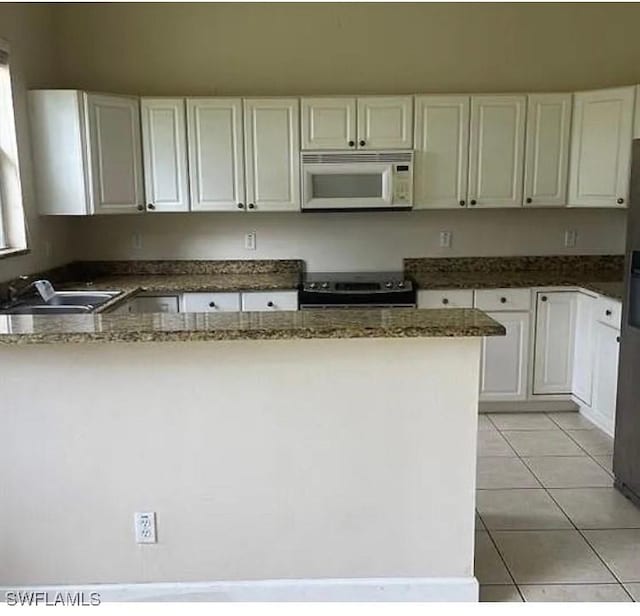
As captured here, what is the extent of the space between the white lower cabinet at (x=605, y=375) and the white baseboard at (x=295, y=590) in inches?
76.1

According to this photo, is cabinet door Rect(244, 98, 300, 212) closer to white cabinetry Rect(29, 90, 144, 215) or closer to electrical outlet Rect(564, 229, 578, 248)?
white cabinetry Rect(29, 90, 144, 215)

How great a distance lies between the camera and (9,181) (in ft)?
12.4

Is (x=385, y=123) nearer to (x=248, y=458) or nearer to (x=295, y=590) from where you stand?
(x=248, y=458)

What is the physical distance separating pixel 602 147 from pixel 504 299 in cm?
114

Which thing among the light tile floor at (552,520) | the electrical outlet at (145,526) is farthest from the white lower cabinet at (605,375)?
the electrical outlet at (145,526)

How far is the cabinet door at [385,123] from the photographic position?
4.23 metres

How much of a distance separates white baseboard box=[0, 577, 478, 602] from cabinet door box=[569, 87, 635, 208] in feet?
9.39

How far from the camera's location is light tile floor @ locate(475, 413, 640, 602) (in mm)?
2463

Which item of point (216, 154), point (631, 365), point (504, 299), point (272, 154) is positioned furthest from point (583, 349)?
point (216, 154)

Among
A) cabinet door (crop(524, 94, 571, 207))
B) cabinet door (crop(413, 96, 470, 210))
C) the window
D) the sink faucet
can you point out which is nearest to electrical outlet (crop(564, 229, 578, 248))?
cabinet door (crop(524, 94, 571, 207))

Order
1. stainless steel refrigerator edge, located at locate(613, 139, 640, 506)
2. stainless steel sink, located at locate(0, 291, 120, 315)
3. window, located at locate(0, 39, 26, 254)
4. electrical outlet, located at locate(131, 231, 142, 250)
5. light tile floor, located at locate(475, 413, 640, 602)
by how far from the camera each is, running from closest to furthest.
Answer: light tile floor, located at locate(475, 413, 640, 602) < stainless steel refrigerator edge, located at locate(613, 139, 640, 506) < stainless steel sink, located at locate(0, 291, 120, 315) < window, located at locate(0, 39, 26, 254) < electrical outlet, located at locate(131, 231, 142, 250)

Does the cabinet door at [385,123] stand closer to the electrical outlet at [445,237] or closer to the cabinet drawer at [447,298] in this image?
the electrical outlet at [445,237]

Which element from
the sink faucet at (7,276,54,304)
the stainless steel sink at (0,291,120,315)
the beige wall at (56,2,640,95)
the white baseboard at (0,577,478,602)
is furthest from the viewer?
the beige wall at (56,2,640,95)

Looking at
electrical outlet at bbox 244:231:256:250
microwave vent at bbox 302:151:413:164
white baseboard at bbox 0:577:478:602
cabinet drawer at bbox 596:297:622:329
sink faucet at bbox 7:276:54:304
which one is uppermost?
microwave vent at bbox 302:151:413:164
